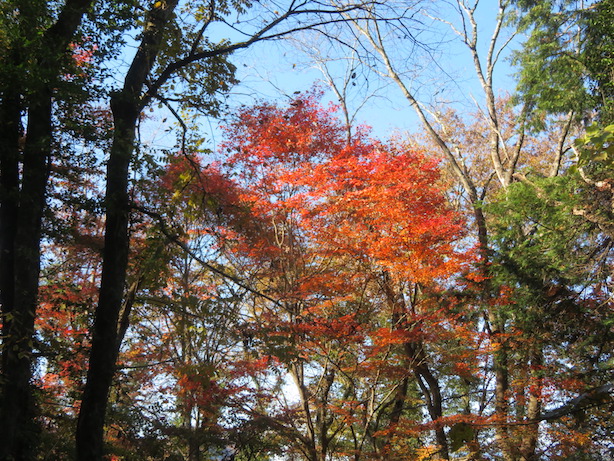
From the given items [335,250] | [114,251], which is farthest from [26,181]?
[335,250]

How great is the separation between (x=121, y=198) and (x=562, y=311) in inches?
320

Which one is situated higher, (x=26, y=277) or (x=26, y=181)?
(x=26, y=181)

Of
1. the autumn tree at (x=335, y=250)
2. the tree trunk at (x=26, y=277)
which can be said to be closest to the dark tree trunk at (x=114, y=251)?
the tree trunk at (x=26, y=277)

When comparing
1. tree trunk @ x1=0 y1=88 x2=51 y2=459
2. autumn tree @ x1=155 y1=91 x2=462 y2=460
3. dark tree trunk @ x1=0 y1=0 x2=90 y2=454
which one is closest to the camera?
tree trunk @ x1=0 y1=88 x2=51 y2=459

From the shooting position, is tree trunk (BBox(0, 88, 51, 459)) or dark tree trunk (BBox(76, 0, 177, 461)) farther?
tree trunk (BBox(0, 88, 51, 459))

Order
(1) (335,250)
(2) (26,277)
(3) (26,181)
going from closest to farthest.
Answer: (2) (26,277) → (3) (26,181) → (1) (335,250)

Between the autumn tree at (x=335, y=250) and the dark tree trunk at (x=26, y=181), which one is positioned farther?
the autumn tree at (x=335, y=250)

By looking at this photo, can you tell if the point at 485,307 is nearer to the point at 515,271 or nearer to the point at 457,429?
the point at 515,271

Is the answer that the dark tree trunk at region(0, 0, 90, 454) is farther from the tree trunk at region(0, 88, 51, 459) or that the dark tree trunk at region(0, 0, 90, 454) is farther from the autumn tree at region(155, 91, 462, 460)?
the autumn tree at region(155, 91, 462, 460)

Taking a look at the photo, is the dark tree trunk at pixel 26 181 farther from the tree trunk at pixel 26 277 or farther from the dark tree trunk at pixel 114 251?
the dark tree trunk at pixel 114 251

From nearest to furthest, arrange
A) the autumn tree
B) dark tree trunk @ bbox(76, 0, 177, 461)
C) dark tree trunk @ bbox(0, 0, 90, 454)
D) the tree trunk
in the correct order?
dark tree trunk @ bbox(76, 0, 177, 461) < the tree trunk < dark tree trunk @ bbox(0, 0, 90, 454) < the autumn tree

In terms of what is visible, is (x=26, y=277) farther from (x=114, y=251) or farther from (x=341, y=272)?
(x=341, y=272)

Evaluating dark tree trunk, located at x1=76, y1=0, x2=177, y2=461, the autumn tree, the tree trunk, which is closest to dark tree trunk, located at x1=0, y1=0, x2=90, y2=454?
the tree trunk

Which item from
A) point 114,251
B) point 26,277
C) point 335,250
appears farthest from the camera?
point 335,250
